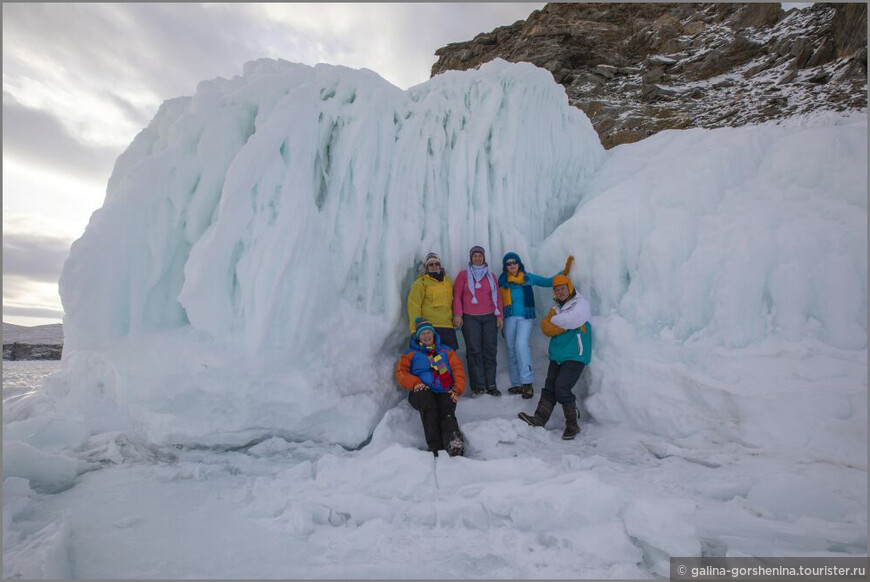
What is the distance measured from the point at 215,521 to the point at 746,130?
6093 mm

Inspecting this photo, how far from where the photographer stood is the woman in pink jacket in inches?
182

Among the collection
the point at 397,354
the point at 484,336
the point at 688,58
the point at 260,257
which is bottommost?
the point at 397,354

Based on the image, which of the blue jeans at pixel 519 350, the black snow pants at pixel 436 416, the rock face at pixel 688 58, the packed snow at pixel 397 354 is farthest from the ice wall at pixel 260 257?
the rock face at pixel 688 58

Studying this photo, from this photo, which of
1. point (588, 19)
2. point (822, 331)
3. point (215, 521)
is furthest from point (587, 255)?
point (588, 19)

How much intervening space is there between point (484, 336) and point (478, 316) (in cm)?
23

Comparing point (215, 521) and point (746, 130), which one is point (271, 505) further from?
point (746, 130)

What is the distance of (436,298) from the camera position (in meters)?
4.53

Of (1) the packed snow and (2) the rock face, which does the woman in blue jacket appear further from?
(2) the rock face

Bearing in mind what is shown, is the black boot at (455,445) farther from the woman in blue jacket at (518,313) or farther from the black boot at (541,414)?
the woman in blue jacket at (518,313)

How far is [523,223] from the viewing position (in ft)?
18.2

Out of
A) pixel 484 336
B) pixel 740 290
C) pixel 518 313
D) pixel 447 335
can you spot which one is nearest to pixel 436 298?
pixel 447 335

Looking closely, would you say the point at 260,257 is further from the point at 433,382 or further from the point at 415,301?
the point at 433,382

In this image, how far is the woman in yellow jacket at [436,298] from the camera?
453 cm

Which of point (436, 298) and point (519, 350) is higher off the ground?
point (436, 298)
